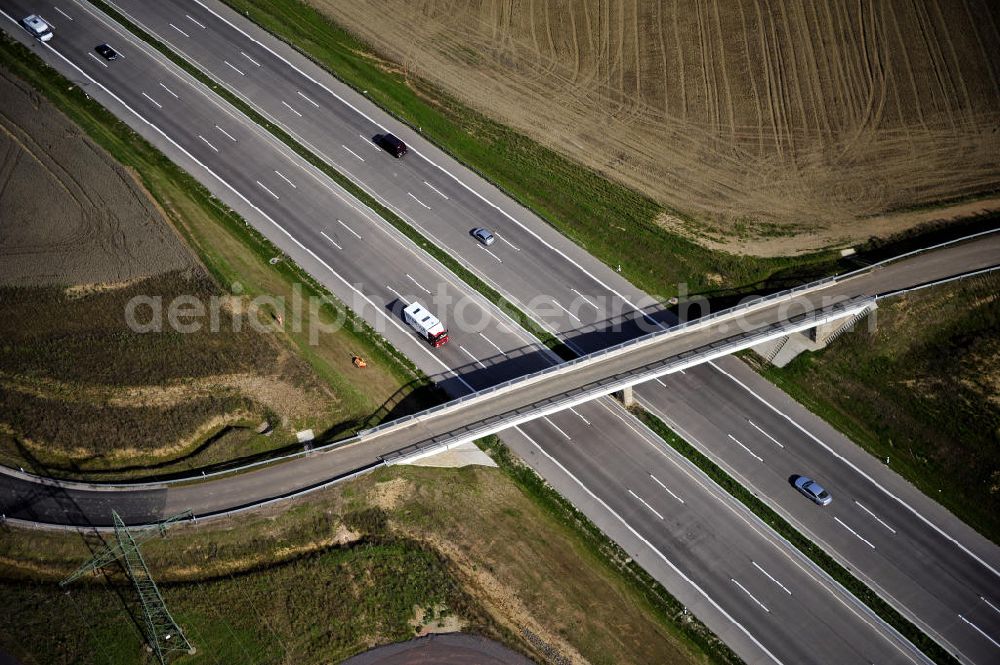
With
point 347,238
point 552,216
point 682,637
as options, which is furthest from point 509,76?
point 682,637

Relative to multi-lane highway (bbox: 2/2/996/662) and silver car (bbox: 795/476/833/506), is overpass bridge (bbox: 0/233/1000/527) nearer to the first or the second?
multi-lane highway (bbox: 2/2/996/662)

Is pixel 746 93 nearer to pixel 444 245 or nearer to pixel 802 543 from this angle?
pixel 444 245

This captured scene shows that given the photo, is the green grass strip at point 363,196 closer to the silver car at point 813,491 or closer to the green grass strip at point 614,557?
the green grass strip at point 614,557

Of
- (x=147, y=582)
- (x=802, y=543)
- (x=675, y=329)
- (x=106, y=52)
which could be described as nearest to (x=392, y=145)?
(x=106, y=52)

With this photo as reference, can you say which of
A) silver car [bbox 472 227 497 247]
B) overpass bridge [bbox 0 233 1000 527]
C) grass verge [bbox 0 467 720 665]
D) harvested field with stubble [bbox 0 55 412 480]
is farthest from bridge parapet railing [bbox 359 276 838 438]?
silver car [bbox 472 227 497 247]

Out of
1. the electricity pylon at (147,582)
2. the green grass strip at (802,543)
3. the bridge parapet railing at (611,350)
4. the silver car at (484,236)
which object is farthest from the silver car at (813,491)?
the electricity pylon at (147,582)

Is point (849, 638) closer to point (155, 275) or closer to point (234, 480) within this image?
point (234, 480)
